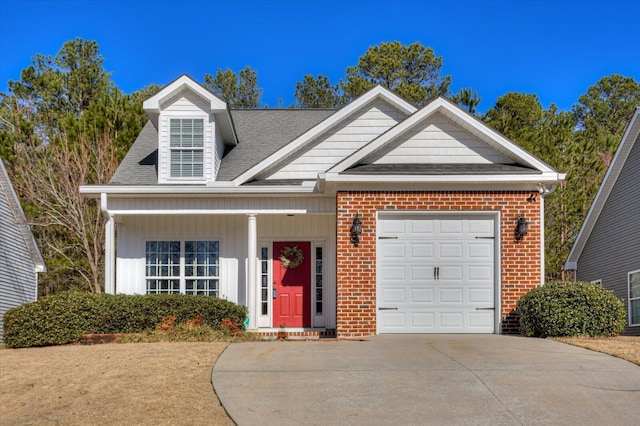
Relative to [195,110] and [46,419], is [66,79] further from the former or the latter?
[46,419]

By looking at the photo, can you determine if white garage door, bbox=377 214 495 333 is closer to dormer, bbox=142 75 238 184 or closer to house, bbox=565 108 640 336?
dormer, bbox=142 75 238 184

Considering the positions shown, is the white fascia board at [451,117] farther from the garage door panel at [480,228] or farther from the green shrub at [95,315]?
the green shrub at [95,315]

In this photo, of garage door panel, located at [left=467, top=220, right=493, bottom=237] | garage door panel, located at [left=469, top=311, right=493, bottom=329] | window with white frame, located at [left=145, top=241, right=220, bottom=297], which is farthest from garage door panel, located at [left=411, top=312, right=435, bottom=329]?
window with white frame, located at [left=145, top=241, right=220, bottom=297]


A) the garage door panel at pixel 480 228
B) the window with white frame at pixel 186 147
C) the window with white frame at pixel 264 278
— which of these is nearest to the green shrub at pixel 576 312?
the garage door panel at pixel 480 228

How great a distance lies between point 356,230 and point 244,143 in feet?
21.2

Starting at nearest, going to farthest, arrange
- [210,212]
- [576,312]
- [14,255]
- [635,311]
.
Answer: [576,312] → [210,212] → [635,311] → [14,255]

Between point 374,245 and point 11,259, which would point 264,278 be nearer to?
point 374,245

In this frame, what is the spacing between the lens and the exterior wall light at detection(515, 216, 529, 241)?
606 inches

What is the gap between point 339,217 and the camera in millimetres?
15578

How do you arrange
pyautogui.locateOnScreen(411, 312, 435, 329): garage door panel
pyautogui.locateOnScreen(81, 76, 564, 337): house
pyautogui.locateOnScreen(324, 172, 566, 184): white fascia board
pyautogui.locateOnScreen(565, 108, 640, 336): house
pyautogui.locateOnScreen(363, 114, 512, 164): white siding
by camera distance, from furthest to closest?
pyautogui.locateOnScreen(565, 108, 640, 336): house, pyautogui.locateOnScreen(363, 114, 512, 164): white siding, pyautogui.locateOnScreen(411, 312, 435, 329): garage door panel, pyautogui.locateOnScreen(81, 76, 564, 337): house, pyautogui.locateOnScreen(324, 172, 566, 184): white fascia board

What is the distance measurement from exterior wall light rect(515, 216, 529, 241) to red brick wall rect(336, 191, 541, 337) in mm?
97

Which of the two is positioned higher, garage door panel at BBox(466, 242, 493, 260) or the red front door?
garage door panel at BBox(466, 242, 493, 260)

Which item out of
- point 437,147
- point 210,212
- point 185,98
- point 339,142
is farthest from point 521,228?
point 185,98

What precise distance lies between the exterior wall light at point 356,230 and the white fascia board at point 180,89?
16.0ft
